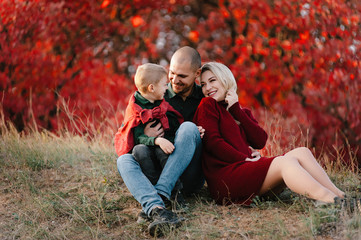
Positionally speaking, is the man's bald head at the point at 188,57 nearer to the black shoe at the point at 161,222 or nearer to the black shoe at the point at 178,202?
the black shoe at the point at 178,202

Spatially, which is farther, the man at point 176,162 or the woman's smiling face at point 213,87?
the woman's smiling face at point 213,87

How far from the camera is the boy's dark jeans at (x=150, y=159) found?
2734mm

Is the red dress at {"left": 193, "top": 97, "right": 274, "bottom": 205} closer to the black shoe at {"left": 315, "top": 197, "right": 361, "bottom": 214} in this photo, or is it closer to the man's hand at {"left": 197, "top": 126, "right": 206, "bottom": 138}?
the man's hand at {"left": 197, "top": 126, "right": 206, "bottom": 138}

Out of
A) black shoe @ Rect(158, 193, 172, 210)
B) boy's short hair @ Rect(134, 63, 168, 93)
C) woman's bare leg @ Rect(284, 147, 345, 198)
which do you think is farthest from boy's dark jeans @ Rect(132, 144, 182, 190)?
woman's bare leg @ Rect(284, 147, 345, 198)

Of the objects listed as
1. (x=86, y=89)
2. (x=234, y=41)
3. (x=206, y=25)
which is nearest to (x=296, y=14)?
(x=234, y=41)

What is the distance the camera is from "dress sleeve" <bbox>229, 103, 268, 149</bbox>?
2951mm

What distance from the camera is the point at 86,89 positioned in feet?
17.9

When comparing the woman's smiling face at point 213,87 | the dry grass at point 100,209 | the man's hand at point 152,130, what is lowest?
the dry grass at point 100,209

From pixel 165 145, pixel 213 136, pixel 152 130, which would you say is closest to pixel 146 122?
pixel 152 130

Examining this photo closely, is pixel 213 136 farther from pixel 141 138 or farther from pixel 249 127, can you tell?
pixel 141 138

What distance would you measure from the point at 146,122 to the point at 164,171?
387mm

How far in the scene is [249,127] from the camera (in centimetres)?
297

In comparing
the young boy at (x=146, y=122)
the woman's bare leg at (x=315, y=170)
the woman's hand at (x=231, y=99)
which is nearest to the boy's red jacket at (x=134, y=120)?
the young boy at (x=146, y=122)

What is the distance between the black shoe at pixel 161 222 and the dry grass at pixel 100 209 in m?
0.06
